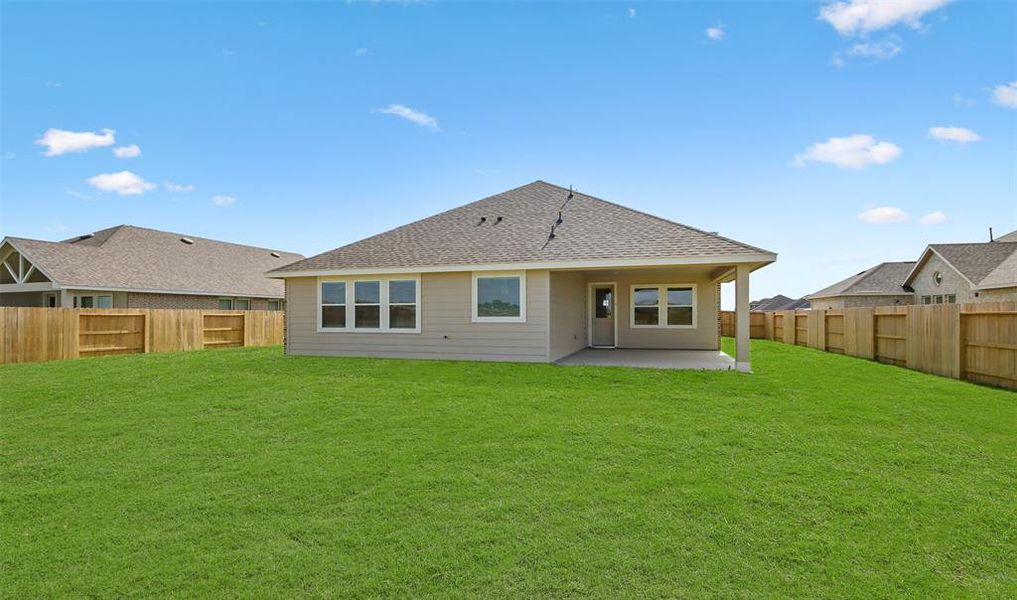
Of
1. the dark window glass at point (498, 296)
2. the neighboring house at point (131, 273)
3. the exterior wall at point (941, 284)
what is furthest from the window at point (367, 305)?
the exterior wall at point (941, 284)

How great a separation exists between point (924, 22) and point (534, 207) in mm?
10211

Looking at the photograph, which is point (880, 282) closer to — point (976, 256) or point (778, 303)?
point (976, 256)

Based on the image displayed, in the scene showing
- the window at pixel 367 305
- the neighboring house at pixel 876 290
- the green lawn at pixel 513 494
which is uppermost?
the neighboring house at pixel 876 290


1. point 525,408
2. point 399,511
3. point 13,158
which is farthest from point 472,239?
point 13,158

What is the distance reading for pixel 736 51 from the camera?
1211 centimetres

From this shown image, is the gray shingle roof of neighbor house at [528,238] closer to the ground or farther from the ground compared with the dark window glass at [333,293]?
farther from the ground

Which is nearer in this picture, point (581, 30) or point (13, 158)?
point (581, 30)

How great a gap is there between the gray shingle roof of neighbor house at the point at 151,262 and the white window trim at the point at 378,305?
787 centimetres

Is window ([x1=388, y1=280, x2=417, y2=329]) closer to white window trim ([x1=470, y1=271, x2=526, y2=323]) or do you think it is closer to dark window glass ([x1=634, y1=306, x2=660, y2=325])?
white window trim ([x1=470, y1=271, x2=526, y2=323])

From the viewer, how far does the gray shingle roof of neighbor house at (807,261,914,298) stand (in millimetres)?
29850

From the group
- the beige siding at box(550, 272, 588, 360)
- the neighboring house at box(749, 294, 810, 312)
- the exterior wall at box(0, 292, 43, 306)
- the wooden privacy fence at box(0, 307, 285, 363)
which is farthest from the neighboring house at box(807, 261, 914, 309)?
the exterior wall at box(0, 292, 43, 306)

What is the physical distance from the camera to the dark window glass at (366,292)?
13570 millimetres

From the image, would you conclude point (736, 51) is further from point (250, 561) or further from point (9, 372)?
point (9, 372)

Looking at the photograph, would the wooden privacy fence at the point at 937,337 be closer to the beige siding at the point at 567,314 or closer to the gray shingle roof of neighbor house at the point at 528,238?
the gray shingle roof of neighbor house at the point at 528,238
